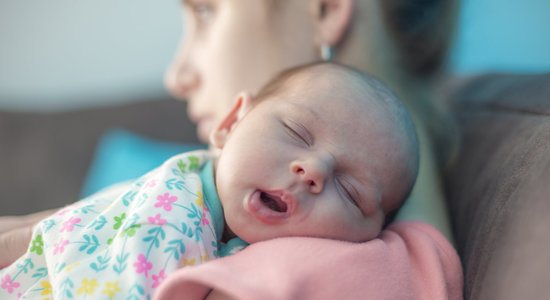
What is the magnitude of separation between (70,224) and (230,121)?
1.05 ft

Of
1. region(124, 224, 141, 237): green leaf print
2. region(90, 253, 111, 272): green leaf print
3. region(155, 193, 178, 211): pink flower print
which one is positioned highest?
region(155, 193, 178, 211): pink flower print

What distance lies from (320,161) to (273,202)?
93 millimetres

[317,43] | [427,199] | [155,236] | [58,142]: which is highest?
[317,43]

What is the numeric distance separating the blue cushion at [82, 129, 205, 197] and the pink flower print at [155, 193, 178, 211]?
1132 mm

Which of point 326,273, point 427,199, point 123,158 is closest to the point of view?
point 326,273

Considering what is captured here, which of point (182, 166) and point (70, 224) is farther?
point (182, 166)

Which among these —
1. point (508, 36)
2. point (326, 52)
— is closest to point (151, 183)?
point (326, 52)

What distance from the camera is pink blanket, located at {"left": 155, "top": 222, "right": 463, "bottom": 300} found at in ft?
2.27

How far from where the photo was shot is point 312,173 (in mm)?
794

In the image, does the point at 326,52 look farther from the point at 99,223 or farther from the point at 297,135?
the point at 99,223

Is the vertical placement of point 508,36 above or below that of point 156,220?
below

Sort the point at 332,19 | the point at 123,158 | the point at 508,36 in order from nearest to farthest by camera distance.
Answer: the point at 332,19 < the point at 123,158 < the point at 508,36

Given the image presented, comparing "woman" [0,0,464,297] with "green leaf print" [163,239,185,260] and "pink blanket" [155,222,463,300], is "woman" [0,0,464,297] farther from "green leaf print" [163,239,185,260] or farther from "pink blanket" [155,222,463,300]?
"green leaf print" [163,239,185,260]

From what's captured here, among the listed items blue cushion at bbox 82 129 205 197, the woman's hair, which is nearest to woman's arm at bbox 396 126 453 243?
the woman's hair
